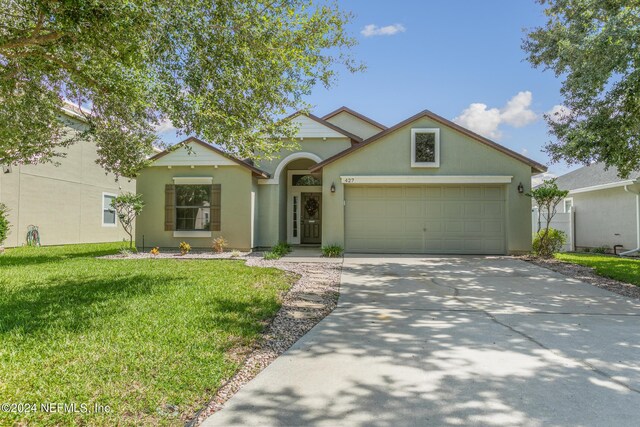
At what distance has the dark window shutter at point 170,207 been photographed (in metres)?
14.0

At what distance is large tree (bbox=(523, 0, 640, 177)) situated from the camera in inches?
294

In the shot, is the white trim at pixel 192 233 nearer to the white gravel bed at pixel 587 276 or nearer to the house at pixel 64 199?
the house at pixel 64 199

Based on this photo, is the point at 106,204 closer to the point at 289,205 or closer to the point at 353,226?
the point at 289,205

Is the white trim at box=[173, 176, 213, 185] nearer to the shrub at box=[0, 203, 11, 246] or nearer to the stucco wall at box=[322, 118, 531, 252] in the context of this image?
the stucco wall at box=[322, 118, 531, 252]

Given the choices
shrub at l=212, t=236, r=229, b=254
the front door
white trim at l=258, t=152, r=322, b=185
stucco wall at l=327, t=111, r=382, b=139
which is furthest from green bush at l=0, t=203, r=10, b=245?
stucco wall at l=327, t=111, r=382, b=139

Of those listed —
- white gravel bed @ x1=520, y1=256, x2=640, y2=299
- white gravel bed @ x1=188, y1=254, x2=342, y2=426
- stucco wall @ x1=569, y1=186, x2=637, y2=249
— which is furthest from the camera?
stucco wall @ x1=569, y1=186, x2=637, y2=249

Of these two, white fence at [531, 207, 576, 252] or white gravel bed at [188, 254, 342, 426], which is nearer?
white gravel bed at [188, 254, 342, 426]

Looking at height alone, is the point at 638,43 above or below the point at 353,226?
above

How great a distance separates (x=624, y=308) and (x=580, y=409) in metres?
4.18

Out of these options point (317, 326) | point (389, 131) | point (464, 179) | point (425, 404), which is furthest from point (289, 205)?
point (425, 404)

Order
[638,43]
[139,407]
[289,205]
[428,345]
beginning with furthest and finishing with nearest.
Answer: [289,205], [638,43], [428,345], [139,407]

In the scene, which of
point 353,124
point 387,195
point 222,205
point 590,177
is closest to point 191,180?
point 222,205

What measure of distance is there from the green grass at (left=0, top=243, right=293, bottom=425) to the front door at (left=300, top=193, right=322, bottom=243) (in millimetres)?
8616

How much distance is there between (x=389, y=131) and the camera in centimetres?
1282
